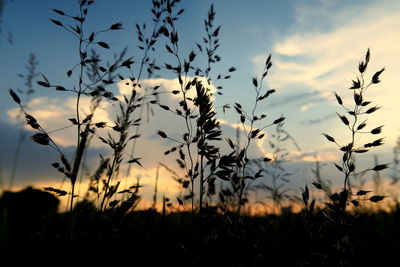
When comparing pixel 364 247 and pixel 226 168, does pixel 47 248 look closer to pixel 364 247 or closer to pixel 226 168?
pixel 226 168

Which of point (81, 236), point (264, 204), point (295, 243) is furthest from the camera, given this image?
point (264, 204)

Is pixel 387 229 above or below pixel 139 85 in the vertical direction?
below

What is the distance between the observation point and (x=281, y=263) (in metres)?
2.62

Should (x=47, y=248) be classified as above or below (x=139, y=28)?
below

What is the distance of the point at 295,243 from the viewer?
323cm

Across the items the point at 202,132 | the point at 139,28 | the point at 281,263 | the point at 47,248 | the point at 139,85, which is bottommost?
the point at 281,263

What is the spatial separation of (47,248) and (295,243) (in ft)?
7.92

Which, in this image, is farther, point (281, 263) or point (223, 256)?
point (281, 263)

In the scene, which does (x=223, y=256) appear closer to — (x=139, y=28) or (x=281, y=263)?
(x=281, y=263)

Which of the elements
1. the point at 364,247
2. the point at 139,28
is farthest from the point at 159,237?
the point at 139,28

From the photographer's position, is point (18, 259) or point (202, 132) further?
point (202, 132)

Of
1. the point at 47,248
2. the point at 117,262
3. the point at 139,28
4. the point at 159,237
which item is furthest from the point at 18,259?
the point at 139,28

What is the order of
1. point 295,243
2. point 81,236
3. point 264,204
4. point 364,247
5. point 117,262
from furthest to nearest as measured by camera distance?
point 264,204 < point 295,243 < point 364,247 < point 81,236 < point 117,262

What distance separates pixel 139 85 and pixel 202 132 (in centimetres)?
126
